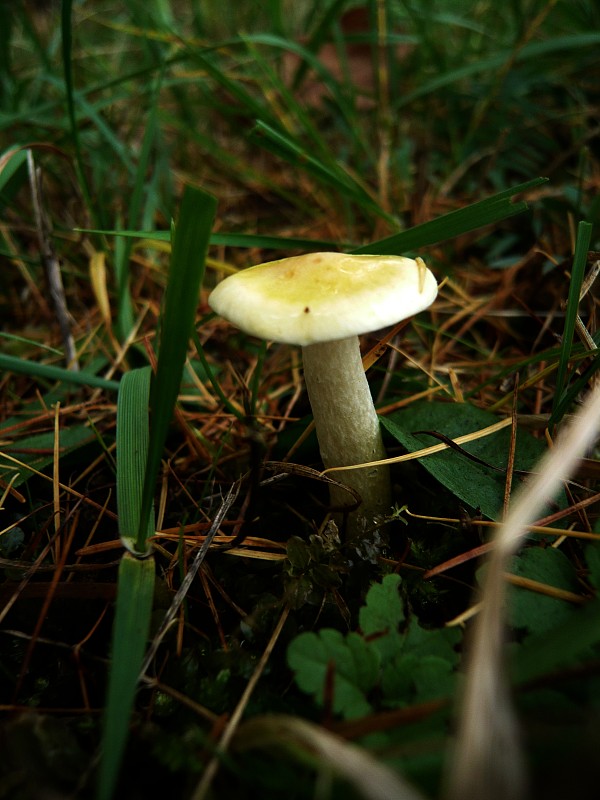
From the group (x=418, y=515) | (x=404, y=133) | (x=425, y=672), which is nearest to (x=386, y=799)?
(x=425, y=672)

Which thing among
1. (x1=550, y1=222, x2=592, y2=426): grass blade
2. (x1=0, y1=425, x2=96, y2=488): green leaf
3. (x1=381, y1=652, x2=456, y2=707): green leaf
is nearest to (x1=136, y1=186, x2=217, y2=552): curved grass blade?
Answer: (x1=381, y1=652, x2=456, y2=707): green leaf

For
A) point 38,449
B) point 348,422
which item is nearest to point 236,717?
point 348,422

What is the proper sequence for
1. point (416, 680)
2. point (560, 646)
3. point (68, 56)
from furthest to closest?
point (68, 56), point (416, 680), point (560, 646)

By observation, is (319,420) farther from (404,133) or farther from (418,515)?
(404,133)

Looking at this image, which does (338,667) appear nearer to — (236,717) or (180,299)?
(236,717)

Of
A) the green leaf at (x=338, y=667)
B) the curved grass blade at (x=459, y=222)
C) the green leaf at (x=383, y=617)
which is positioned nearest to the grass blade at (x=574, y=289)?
the curved grass blade at (x=459, y=222)
